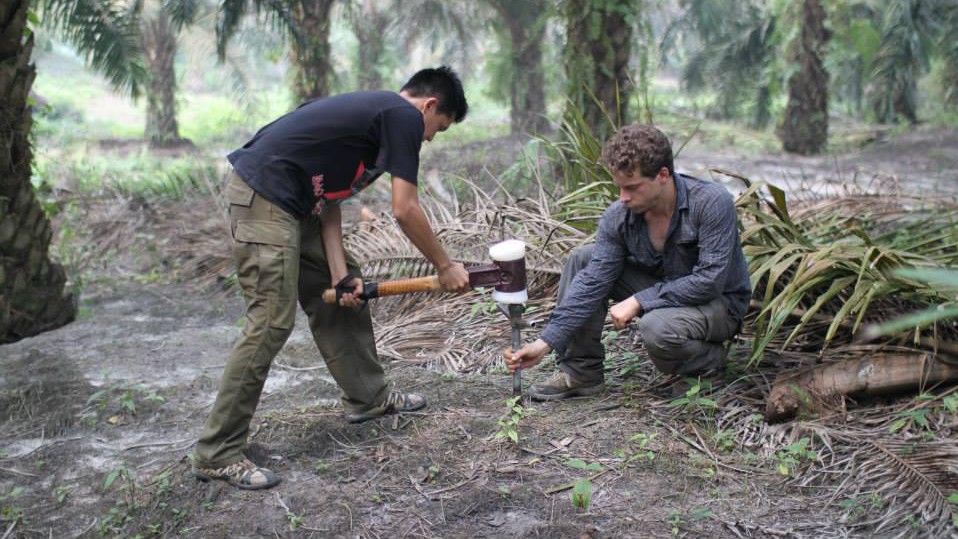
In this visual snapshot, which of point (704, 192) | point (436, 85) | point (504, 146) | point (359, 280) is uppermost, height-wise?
point (436, 85)

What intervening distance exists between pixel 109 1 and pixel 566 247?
6063 mm

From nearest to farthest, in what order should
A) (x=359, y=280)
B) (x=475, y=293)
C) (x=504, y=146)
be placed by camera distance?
1. (x=359, y=280)
2. (x=475, y=293)
3. (x=504, y=146)

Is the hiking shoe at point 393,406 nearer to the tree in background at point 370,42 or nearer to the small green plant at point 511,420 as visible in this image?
the small green plant at point 511,420

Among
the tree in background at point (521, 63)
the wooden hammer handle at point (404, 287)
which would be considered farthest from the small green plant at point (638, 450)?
the tree in background at point (521, 63)

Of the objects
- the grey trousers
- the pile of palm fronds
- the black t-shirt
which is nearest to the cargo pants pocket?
the black t-shirt

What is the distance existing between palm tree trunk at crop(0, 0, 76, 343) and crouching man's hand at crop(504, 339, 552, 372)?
3.00 meters

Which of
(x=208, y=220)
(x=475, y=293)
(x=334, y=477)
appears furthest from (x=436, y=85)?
(x=208, y=220)

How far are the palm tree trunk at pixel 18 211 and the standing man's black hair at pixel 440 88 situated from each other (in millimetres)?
2641

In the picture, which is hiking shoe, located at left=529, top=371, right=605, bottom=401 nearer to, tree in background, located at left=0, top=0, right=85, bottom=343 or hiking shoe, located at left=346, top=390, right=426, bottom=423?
hiking shoe, located at left=346, top=390, right=426, bottom=423

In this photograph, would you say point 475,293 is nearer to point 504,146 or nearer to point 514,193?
point 514,193

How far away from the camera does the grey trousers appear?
11.6 feet

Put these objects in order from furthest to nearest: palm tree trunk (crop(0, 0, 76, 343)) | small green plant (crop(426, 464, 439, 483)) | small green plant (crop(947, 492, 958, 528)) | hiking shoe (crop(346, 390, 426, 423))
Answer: palm tree trunk (crop(0, 0, 76, 343))
hiking shoe (crop(346, 390, 426, 423))
small green plant (crop(426, 464, 439, 483))
small green plant (crop(947, 492, 958, 528))

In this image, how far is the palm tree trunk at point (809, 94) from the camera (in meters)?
13.0

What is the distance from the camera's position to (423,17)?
53.8 ft
